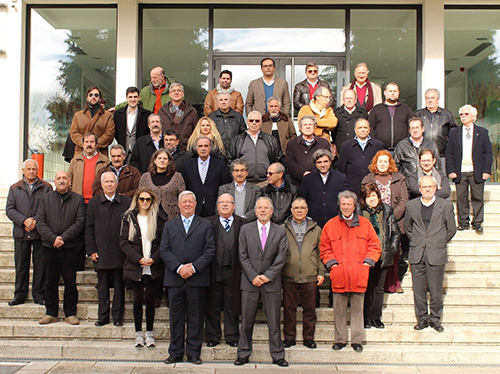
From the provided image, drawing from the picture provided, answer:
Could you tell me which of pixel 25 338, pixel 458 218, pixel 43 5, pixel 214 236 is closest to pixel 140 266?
pixel 214 236

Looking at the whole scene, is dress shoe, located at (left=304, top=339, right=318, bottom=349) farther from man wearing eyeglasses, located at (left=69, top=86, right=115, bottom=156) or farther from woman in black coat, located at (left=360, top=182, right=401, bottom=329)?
man wearing eyeglasses, located at (left=69, top=86, right=115, bottom=156)

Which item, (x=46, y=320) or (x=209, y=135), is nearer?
(x=46, y=320)

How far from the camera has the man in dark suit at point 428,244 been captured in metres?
7.44

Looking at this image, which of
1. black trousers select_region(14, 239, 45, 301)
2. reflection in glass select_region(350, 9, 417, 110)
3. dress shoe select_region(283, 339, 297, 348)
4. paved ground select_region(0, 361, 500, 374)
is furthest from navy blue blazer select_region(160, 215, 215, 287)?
reflection in glass select_region(350, 9, 417, 110)

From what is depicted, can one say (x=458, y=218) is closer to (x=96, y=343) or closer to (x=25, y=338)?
(x=96, y=343)

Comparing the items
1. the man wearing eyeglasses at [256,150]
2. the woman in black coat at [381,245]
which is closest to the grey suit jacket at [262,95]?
the man wearing eyeglasses at [256,150]

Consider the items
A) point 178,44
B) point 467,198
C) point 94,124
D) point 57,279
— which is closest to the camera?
point 57,279

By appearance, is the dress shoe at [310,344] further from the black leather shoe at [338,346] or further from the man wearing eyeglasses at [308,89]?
the man wearing eyeglasses at [308,89]

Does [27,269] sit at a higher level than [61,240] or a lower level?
lower

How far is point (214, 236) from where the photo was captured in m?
7.32

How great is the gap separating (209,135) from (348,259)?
8.53 ft

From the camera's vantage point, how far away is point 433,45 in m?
11.8

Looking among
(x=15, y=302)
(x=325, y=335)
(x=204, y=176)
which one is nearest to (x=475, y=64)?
(x=204, y=176)

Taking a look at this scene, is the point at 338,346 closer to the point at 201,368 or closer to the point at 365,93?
the point at 201,368
